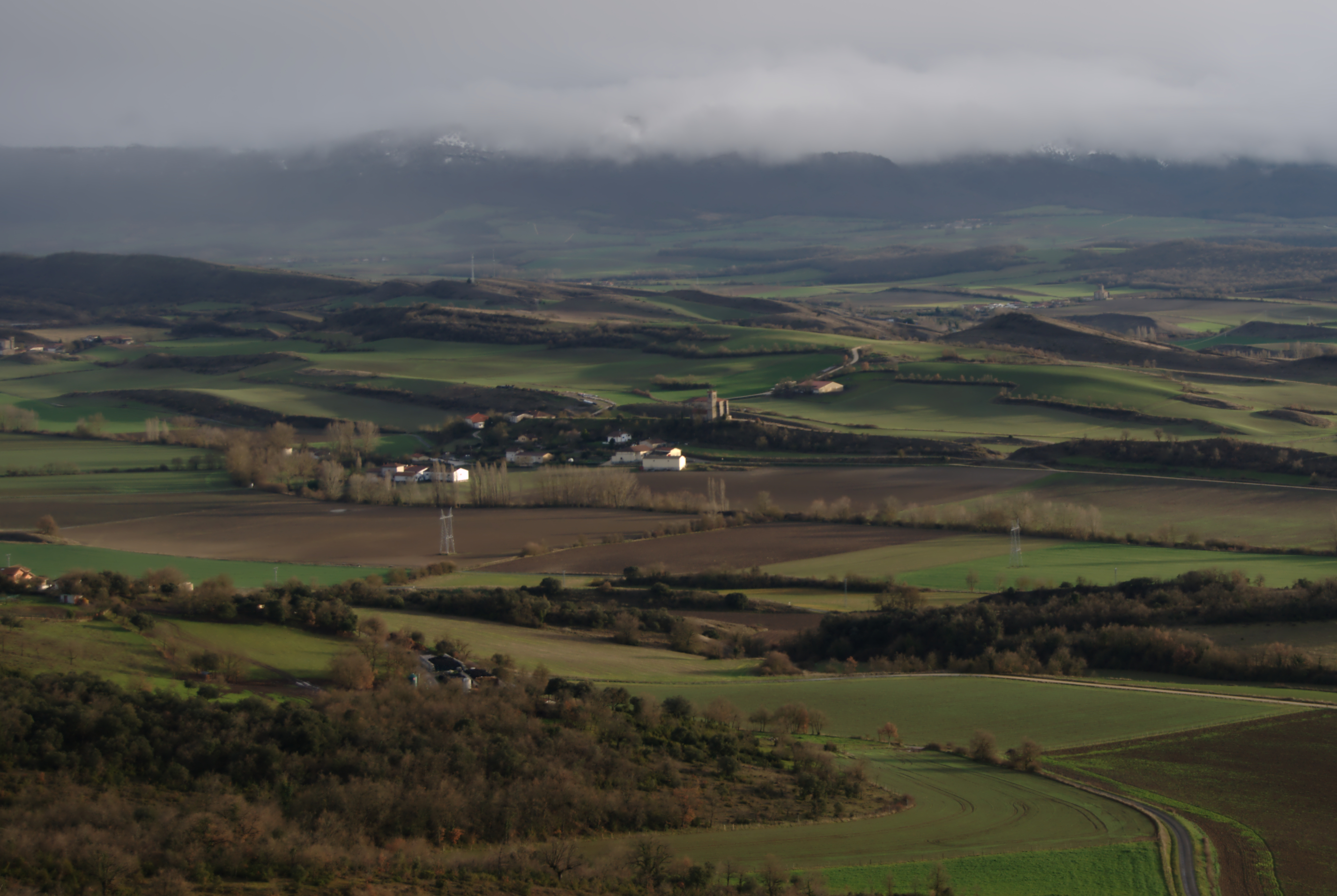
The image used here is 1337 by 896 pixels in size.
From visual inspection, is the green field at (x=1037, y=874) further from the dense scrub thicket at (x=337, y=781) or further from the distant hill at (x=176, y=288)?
the distant hill at (x=176, y=288)

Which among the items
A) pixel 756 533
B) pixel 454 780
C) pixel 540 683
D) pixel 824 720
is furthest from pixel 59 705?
pixel 756 533

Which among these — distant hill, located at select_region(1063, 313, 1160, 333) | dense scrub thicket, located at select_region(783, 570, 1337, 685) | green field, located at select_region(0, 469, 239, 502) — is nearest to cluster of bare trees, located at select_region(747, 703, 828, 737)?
dense scrub thicket, located at select_region(783, 570, 1337, 685)

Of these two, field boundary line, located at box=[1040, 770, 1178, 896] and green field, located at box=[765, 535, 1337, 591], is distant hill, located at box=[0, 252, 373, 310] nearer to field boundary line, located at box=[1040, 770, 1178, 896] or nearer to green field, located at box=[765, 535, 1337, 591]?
green field, located at box=[765, 535, 1337, 591]

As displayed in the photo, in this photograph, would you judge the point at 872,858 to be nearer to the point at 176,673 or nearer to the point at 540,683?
the point at 540,683

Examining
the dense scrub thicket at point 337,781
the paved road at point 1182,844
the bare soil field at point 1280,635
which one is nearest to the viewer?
the dense scrub thicket at point 337,781

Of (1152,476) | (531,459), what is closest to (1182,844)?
(1152,476)

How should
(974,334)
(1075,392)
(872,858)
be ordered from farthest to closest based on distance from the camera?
(974,334)
(1075,392)
(872,858)

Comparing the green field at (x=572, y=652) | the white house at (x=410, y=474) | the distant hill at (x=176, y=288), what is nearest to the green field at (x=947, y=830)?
the green field at (x=572, y=652)
